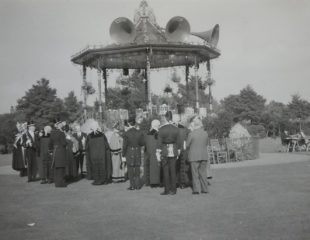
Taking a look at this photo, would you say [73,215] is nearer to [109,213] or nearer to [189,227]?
[109,213]

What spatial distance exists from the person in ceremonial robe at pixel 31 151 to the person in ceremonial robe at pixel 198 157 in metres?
6.39

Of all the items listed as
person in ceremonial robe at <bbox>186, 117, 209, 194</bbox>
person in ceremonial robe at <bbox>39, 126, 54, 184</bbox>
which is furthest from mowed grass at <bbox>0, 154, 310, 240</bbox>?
person in ceremonial robe at <bbox>39, 126, 54, 184</bbox>

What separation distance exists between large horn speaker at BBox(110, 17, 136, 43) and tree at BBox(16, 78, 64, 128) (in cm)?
3603

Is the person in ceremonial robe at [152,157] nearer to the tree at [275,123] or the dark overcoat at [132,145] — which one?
the dark overcoat at [132,145]

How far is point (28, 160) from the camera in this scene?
14977mm

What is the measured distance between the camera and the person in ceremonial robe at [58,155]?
514 inches

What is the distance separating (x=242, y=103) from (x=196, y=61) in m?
38.3

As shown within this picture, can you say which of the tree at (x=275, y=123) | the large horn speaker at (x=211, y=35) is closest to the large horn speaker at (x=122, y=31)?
the large horn speaker at (x=211, y=35)

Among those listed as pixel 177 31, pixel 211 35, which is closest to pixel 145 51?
pixel 177 31

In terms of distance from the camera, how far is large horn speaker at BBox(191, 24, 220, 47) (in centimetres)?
3034

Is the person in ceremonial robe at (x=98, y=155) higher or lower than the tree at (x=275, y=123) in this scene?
lower

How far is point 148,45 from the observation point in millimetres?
27312

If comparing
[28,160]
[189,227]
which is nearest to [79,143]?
[28,160]

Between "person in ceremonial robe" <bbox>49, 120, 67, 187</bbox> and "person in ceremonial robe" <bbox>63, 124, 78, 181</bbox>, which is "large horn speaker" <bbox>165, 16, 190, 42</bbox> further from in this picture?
"person in ceremonial robe" <bbox>49, 120, 67, 187</bbox>
